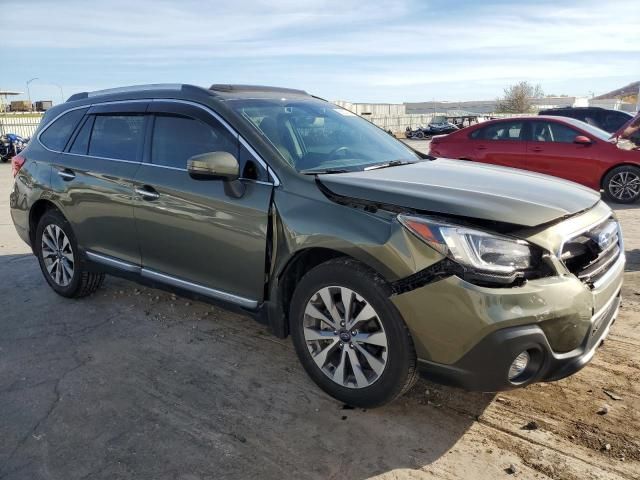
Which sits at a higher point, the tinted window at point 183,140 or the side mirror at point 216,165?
the tinted window at point 183,140

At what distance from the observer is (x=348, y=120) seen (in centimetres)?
437

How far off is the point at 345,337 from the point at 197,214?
133 cm

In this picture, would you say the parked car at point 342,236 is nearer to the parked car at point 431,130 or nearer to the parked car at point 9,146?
the parked car at point 9,146

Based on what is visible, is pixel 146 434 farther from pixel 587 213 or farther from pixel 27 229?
pixel 27 229

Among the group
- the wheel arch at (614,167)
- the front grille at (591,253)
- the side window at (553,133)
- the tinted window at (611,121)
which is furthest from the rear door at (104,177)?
the tinted window at (611,121)

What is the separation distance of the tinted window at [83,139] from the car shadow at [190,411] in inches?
58.8

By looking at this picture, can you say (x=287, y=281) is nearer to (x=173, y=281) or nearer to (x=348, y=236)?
(x=348, y=236)

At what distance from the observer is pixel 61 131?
16.3 feet

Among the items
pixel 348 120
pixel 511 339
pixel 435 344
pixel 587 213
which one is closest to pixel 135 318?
pixel 348 120

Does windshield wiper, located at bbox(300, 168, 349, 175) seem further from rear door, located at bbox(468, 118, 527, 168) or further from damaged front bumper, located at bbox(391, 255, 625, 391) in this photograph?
rear door, located at bbox(468, 118, 527, 168)

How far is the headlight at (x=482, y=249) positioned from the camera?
8.49 feet

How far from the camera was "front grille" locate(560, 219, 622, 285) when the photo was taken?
279cm

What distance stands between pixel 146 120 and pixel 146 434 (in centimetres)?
230

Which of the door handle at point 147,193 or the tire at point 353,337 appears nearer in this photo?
the tire at point 353,337
